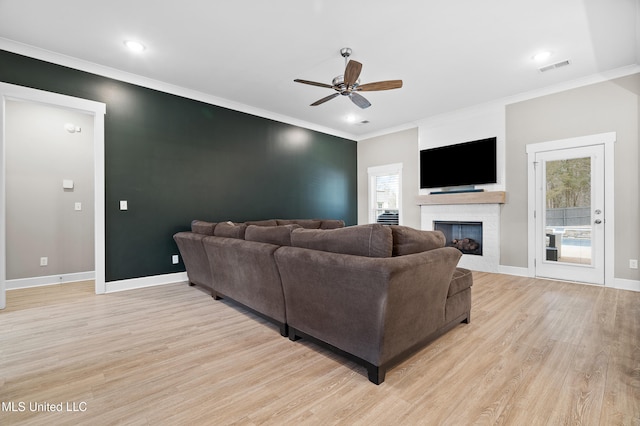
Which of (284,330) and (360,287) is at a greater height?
(360,287)

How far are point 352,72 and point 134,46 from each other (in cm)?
256

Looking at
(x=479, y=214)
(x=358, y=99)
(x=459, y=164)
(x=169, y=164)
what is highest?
(x=358, y=99)

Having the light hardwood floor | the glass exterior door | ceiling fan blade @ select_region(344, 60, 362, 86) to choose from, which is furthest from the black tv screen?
ceiling fan blade @ select_region(344, 60, 362, 86)

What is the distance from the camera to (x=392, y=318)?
1718mm

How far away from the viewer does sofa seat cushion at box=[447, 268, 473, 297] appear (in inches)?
94.6

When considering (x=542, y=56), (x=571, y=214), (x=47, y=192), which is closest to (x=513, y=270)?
(x=571, y=214)

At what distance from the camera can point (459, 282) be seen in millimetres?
2496

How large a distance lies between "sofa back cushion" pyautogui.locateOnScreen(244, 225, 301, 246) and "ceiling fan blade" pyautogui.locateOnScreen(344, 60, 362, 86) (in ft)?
6.01

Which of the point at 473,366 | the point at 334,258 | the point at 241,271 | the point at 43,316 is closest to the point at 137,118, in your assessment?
the point at 43,316

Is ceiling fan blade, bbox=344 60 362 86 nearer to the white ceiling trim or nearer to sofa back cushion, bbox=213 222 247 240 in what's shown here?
sofa back cushion, bbox=213 222 247 240

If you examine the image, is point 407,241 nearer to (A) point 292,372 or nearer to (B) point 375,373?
(B) point 375,373

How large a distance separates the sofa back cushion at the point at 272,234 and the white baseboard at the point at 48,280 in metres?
3.63

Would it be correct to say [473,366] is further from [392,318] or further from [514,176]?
[514,176]

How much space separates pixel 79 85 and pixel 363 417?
4804 millimetres
